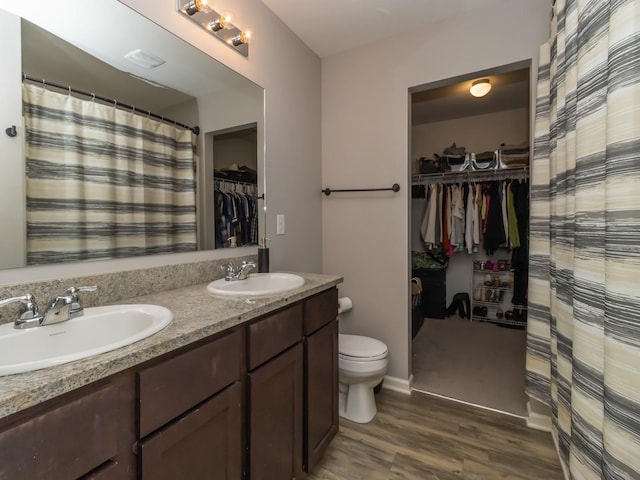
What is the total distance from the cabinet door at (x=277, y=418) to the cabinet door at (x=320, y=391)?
0.19 feet

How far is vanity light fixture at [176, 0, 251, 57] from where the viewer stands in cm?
134

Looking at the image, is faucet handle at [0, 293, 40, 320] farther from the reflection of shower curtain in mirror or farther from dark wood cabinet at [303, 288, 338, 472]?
dark wood cabinet at [303, 288, 338, 472]

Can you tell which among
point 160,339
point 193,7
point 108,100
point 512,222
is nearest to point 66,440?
point 160,339

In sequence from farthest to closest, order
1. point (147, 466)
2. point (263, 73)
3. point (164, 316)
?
point (263, 73) → point (164, 316) → point (147, 466)

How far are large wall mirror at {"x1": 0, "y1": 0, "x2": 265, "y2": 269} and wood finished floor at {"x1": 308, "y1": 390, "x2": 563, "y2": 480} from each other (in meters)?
1.28

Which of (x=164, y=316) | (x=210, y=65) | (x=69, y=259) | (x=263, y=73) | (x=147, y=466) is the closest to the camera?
→ (x=147, y=466)

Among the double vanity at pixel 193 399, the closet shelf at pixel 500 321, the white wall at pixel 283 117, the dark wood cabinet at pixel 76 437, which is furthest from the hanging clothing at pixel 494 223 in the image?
the dark wood cabinet at pixel 76 437

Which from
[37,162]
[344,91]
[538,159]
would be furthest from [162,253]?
[538,159]

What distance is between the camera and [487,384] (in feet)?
7.18

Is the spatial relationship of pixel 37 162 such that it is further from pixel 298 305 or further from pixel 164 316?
pixel 298 305

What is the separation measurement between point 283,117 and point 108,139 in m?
1.10

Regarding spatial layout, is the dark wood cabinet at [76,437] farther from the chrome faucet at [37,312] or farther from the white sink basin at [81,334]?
the chrome faucet at [37,312]

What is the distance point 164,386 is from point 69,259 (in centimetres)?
64

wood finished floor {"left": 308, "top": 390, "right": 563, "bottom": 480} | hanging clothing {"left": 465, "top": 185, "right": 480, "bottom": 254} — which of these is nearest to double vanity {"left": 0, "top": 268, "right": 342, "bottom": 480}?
wood finished floor {"left": 308, "top": 390, "right": 563, "bottom": 480}
